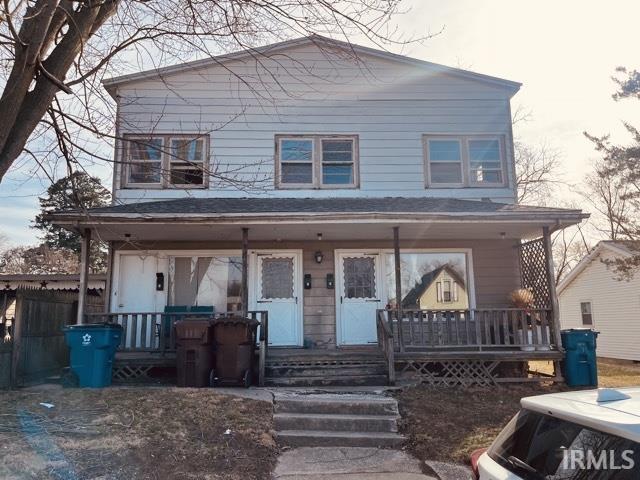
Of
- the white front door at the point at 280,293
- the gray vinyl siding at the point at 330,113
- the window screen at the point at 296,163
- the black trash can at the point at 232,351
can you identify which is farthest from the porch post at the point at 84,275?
the window screen at the point at 296,163

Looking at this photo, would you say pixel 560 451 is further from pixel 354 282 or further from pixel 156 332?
pixel 156 332

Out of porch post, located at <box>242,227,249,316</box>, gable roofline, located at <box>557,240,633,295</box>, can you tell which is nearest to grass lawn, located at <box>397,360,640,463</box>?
porch post, located at <box>242,227,249,316</box>

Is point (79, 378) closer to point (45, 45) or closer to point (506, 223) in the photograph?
point (45, 45)

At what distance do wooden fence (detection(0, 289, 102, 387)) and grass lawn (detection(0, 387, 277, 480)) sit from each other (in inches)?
44.3

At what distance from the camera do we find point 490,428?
691cm

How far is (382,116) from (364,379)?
6.05 metres

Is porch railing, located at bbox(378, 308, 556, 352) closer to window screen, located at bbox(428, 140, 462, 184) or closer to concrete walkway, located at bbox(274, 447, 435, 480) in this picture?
concrete walkway, located at bbox(274, 447, 435, 480)

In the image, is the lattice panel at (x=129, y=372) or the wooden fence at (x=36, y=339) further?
the lattice panel at (x=129, y=372)

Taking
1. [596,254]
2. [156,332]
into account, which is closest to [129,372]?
[156,332]

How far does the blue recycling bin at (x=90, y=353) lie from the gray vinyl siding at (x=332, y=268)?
2.73 metres

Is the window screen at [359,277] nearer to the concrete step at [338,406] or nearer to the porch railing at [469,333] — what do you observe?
the porch railing at [469,333]

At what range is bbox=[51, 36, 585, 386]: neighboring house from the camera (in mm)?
10867

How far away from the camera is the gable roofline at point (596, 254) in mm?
20120

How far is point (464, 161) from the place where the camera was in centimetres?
1197
